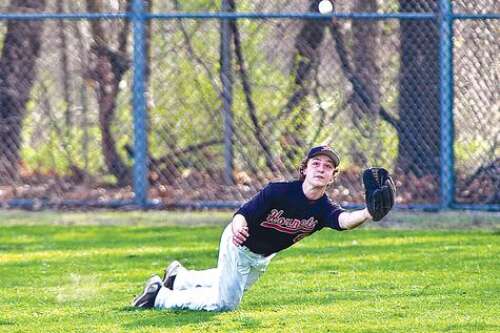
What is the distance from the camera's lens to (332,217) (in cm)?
619

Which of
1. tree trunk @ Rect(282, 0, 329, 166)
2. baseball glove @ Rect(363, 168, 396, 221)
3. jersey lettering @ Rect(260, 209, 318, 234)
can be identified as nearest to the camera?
baseball glove @ Rect(363, 168, 396, 221)

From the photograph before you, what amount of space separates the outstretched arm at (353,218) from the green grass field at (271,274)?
44 cm

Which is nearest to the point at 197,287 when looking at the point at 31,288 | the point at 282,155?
the point at 31,288

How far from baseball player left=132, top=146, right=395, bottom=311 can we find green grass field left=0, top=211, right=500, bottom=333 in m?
0.12

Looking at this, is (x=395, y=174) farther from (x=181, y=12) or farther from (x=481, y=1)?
(x=181, y=12)

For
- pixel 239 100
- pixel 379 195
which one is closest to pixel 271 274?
pixel 379 195

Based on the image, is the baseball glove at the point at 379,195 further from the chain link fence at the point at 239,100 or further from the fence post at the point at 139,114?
the fence post at the point at 139,114

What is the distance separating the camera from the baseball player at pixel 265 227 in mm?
6227

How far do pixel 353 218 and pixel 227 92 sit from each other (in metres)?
4.97

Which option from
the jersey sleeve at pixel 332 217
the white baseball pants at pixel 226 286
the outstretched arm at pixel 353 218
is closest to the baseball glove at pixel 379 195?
the outstretched arm at pixel 353 218

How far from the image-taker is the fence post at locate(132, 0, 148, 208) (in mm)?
10820

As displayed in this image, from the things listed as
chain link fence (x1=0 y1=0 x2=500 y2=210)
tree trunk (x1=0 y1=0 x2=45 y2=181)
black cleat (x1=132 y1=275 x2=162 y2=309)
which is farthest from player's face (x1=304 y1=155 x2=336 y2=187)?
tree trunk (x1=0 y1=0 x2=45 y2=181)

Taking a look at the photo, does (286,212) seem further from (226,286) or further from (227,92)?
(227,92)

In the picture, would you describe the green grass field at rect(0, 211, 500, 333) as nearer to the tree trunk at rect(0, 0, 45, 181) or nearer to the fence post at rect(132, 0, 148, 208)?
the fence post at rect(132, 0, 148, 208)
